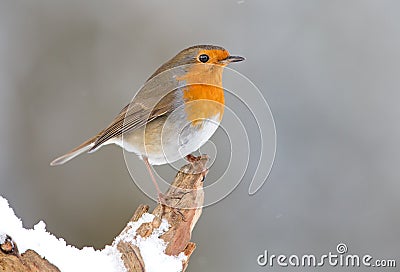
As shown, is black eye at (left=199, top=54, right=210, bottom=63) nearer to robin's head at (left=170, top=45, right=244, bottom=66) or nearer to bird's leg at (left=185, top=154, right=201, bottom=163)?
robin's head at (left=170, top=45, right=244, bottom=66)

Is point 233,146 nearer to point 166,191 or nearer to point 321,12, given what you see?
point 166,191

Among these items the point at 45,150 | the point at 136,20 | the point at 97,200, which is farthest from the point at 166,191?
the point at 136,20

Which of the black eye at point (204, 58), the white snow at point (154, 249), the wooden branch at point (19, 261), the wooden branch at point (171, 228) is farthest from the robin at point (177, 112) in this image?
the wooden branch at point (19, 261)

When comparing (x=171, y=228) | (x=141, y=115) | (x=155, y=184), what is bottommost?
(x=171, y=228)

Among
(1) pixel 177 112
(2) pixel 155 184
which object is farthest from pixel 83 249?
(1) pixel 177 112

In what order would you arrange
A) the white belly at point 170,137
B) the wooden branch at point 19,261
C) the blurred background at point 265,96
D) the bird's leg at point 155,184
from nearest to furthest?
the wooden branch at point 19,261, the bird's leg at point 155,184, the white belly at point 170,137, the blurred background at point 265,96

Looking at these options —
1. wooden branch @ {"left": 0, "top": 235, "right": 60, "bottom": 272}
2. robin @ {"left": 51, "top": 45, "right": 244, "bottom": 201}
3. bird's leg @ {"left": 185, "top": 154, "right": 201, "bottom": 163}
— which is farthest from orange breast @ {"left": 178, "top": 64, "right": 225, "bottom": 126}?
wooden branch @ {"left": 0, "top": 235, "right": 60, "bottom": 272}

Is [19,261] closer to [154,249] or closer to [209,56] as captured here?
[154,249]

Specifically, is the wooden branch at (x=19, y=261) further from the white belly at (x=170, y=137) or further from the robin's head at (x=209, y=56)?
the robin's head at (x=209, y=56)
